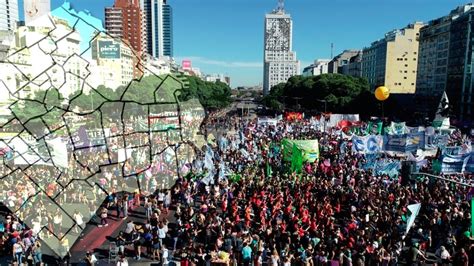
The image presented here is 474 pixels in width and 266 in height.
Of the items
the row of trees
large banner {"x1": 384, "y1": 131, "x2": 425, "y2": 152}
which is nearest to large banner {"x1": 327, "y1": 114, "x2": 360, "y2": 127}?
large banner {"x1": 384, "y1": 131, "x2": 425, "y2": 152}

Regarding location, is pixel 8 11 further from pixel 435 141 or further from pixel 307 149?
pixel 435 141

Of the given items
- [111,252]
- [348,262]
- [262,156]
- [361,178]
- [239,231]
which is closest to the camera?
[348,262]

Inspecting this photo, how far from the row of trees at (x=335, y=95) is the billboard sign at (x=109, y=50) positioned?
70477mm

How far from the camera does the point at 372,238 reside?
49.2ft

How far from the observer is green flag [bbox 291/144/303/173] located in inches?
982

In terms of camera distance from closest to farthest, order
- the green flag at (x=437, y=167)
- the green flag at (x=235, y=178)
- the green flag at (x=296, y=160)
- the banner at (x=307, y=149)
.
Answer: the green flag at (x=437, y=167), the green flag at (x=235, y=178), the green flag at (x=296, y=160), the banner at (x=307, y=149)

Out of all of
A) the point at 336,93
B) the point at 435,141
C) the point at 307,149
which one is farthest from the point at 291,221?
the point at 336,93

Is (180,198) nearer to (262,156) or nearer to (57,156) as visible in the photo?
(262,156)

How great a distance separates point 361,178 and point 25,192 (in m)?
16.2

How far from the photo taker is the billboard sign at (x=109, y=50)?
341 inches

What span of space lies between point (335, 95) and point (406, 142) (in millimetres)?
58369

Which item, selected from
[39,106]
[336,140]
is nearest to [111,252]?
[39,106]
